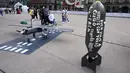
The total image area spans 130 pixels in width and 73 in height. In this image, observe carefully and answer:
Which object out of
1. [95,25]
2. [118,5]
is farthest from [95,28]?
[118,5]

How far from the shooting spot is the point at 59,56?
5.62 meters

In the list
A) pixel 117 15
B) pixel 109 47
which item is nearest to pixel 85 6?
pixel 117 15

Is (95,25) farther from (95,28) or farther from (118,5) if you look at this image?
(118,5)

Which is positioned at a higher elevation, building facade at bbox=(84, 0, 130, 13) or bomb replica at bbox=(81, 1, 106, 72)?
building facade at bbox=(84, 0, 130, 13)

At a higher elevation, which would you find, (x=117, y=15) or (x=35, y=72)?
(x=117, y=15)

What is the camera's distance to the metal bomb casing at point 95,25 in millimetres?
4156

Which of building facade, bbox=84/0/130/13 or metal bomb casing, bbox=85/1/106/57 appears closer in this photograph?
metal bomb casing, bbox=85/1/106/57

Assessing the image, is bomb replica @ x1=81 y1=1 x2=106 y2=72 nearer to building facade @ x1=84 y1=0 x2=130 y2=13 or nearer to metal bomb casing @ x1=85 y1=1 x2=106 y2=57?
metal bomb casing @ x1=85 y1=1 x2=106 y2=57

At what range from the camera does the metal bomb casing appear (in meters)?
4.16

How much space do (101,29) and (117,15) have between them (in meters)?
25.7

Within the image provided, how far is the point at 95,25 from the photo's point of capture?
13.7 ft

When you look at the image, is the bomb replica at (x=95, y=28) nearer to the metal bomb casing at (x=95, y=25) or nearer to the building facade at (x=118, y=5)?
the metal bomb casing at (x=95, y=25)

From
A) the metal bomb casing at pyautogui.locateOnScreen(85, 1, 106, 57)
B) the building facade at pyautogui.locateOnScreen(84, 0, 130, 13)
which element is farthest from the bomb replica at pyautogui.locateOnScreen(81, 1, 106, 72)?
the building facade at pyautogui.locateOnScreen(84, 0, 130, 13)

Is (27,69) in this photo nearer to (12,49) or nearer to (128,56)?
(12,49)
